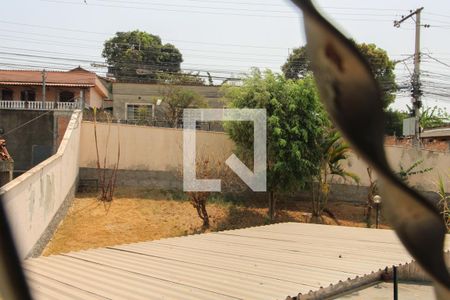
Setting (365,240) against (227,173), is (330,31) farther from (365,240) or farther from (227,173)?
(227,173)

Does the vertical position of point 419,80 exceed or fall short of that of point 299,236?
it exceeds it

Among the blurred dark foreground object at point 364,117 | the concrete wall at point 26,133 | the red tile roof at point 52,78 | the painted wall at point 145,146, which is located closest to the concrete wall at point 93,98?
the red tile roof at point 52,78

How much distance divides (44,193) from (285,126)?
262 inches

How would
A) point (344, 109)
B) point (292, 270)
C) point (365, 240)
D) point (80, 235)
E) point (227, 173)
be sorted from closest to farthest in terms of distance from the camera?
point (344, 109) → point (292, 270) → point (365, 240) → point (80, 235) → point (227, 173)

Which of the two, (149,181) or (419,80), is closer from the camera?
(149,181)

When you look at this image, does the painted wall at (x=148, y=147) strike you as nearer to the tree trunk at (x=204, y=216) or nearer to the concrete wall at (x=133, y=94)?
the tree trunk at (x=204, y=216)

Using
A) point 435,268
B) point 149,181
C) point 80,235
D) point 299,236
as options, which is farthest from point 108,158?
point 435,268

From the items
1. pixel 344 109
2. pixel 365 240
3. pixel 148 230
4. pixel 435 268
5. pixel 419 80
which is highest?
pixel 419 80

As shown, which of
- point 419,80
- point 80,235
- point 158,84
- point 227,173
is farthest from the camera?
point 158,84

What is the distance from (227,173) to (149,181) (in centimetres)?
240

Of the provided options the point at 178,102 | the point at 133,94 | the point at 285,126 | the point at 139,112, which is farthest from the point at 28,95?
the point at 285,126

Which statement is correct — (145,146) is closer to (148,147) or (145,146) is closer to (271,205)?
(148,147)

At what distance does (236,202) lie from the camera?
14656 mm

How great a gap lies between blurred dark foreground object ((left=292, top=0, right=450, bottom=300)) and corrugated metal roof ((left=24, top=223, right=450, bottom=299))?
2.28 metres
